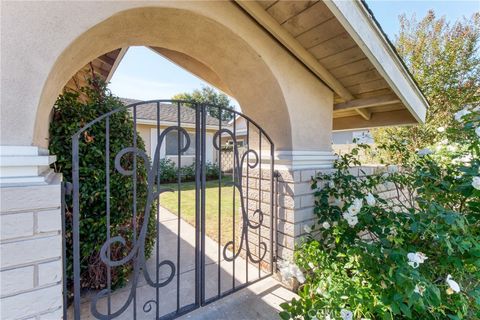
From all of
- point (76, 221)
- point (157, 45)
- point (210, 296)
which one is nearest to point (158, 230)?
point (76, 221)

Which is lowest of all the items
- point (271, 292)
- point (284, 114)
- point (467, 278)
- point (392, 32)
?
point (271, 292)

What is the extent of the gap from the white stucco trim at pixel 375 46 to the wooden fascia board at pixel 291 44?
50cm

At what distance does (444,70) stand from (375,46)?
692cm

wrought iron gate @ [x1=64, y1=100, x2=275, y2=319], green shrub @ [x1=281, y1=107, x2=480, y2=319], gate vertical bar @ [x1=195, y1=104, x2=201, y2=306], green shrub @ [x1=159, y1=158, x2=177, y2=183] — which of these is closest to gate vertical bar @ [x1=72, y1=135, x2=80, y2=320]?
wrought iron gate @ [x1=64, y1=100, x2=275, y2=319]

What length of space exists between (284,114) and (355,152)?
0.97 metres

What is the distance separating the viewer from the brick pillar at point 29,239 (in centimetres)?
111

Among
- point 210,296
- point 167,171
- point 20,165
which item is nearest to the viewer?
point 20,165

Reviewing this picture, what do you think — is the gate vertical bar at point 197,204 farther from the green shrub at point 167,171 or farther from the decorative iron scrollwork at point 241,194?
the green shrub at point 167,171

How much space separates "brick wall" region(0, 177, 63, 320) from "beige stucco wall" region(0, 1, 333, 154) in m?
0.30

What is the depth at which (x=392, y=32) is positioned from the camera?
8250 millimetres

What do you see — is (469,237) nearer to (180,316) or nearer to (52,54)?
(180,316)

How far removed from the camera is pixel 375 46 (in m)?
A: 2.06

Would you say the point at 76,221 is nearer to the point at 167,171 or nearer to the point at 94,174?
the point at 94,174

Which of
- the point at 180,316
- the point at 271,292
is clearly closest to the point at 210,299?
the point at 180,316
